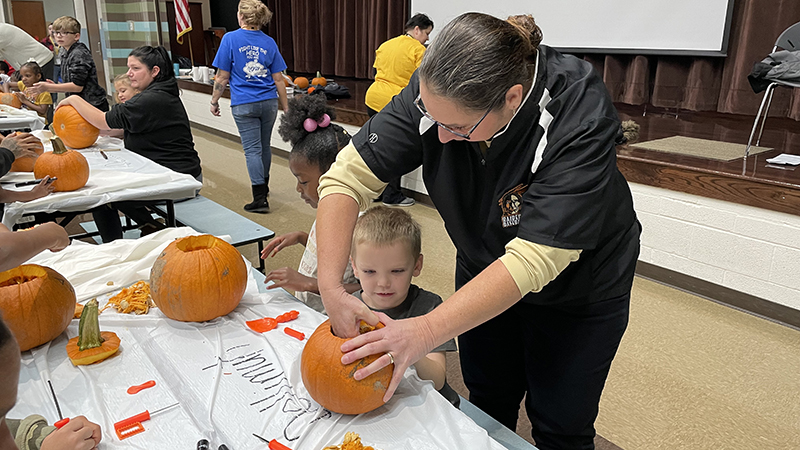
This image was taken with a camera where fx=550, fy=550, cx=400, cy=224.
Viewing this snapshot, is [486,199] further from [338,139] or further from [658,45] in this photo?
[658,45]

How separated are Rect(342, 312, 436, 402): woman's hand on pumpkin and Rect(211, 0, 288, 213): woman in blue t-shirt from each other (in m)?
3.34

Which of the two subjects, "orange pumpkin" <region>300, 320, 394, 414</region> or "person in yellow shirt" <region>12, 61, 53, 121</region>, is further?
"person in yellow shirt" <region>12, 61, 53, 121</region>

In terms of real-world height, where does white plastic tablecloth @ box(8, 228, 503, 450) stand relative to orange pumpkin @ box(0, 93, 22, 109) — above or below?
below

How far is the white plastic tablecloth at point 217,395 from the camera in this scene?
2.81 ft

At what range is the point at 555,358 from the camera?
121cm

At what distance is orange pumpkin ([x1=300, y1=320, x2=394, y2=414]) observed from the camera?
875mm

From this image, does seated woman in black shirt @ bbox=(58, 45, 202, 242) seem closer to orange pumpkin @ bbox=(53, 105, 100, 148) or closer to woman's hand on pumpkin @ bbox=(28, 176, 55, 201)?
orange pumpkin @ bbox=(53, 105, 100, 148)

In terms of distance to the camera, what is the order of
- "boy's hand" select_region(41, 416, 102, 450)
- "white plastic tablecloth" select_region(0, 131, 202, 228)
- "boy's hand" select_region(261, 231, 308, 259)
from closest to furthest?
"boy's hand" select_region(41, 416, 102, 450)
"boy's hand" select_region(261, 231, 308, 259)
"white plastic tablecloth" select_region(0, 131, 202, 228)

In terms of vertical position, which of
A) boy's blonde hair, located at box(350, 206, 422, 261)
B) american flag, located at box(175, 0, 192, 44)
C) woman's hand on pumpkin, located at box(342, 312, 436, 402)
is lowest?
woman's hand on pumpkin, located at box(342, 312, 436, 402)

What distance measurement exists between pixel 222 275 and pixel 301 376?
14.0 inches

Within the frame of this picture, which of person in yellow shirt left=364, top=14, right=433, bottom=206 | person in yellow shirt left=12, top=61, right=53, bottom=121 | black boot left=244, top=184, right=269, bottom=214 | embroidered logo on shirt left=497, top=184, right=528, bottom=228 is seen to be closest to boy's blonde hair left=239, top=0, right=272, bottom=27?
person in yellow shirt left=364, top=14, right=433, bottom=206

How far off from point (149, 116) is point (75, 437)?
2.28 metres

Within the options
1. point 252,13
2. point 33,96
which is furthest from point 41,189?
point 33,96

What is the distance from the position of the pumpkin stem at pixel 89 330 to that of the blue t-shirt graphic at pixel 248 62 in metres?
3.19
